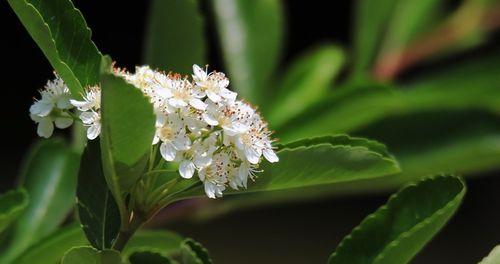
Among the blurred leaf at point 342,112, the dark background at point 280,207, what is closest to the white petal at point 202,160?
the blurred leaf at point 342,112

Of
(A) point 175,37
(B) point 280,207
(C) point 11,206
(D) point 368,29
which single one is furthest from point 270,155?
(B) point 280,207

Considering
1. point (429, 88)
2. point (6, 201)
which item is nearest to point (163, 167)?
point (6, 201)

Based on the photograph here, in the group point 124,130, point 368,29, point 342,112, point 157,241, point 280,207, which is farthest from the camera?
point 280,207

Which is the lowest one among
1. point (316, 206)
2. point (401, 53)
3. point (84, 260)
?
point (84, 260)

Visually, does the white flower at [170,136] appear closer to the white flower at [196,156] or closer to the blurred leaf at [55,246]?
the white flower at [196,156]

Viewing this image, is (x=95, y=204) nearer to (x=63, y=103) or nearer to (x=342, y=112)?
(x=63, y=103)

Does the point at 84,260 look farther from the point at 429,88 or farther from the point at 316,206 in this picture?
the point at 316,206
